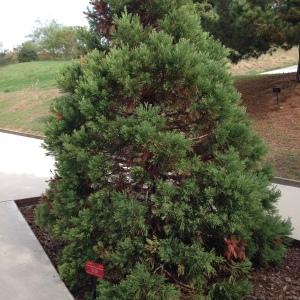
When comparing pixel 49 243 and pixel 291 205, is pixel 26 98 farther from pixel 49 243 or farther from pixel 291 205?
pixel 49 243

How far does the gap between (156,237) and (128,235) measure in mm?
200

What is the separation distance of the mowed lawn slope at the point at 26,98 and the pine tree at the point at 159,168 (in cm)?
656

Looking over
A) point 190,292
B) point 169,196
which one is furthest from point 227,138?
point 190,292

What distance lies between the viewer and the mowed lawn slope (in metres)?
15.8

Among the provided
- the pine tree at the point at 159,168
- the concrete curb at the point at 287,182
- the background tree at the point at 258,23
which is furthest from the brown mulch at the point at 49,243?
the background tree at the point at 258,23

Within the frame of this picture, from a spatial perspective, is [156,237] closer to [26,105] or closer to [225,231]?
[225,231]

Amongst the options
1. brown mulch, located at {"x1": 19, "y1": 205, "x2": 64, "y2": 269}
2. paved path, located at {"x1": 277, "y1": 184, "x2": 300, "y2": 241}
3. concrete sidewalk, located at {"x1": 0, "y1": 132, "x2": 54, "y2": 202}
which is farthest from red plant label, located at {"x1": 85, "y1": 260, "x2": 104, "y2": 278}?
concrete sidewalk, located at {"x1": 0, "y1": 132, "x2": 54, "y2": 202}

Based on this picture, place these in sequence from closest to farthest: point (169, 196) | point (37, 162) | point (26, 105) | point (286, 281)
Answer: point (169, 196), point (286, 281), point (37, 162), point (26, 105)

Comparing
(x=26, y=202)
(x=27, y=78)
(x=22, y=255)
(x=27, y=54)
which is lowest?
(x=27, y=54)

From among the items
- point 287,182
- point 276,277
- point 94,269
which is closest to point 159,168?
point 94,269

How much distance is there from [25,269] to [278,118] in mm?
8182

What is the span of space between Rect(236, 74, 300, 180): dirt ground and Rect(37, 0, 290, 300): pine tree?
166 inches

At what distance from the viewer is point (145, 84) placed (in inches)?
132

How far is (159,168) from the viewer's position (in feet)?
A: 10.9
